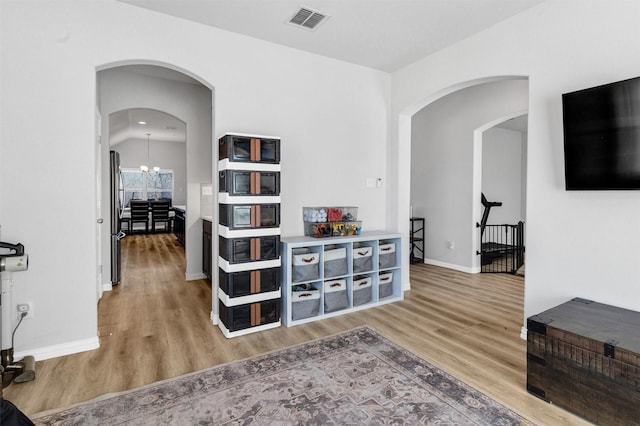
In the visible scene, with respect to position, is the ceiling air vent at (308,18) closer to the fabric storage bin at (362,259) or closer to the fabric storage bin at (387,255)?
the fabric storage bin at (362,259)

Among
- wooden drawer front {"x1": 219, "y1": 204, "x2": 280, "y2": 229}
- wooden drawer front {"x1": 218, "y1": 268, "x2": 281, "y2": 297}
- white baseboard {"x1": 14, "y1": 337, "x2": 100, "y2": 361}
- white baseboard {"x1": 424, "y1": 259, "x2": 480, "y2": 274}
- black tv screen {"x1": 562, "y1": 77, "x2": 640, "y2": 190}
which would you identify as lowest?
white baseboard {"x1": 14, "y1": 337, "x2": 100, "y2": 361}

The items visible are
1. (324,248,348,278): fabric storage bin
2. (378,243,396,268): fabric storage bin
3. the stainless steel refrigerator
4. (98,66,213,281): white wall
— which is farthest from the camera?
the stainless steel refrigerator

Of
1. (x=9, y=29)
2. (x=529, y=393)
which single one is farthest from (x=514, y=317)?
(x=9, y=29)

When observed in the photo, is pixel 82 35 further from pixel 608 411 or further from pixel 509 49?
pixel 608 411

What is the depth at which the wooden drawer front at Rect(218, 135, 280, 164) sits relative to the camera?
9.55 ft

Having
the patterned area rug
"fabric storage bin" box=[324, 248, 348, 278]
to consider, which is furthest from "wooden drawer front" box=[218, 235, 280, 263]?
the patterned area rug

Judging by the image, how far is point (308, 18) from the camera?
300 cm

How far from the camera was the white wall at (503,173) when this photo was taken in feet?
23.2

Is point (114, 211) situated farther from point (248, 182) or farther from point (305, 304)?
point (305, 304)

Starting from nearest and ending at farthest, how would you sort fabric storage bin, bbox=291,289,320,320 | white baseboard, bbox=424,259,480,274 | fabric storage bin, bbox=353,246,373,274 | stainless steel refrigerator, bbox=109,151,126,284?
1. fabric storage bin, bbox=291,289,320,320
2. fabric storage bin, bbox=353,246,373,274
3. stainless steel refrigerator, bbox=109,151,126,284
4. white baseboard, bbox=424,259,480,274

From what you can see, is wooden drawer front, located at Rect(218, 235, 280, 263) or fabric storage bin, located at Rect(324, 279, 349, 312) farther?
fabric storage bin, located at Rect(324, 279, 349, 312)

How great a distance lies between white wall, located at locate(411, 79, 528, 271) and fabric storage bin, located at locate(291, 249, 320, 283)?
A: 309cm

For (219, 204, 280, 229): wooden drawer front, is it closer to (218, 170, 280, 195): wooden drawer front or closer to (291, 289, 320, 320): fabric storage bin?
(218, 170, 280, 195): wooden drawer front

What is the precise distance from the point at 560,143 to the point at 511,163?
5531 mm
